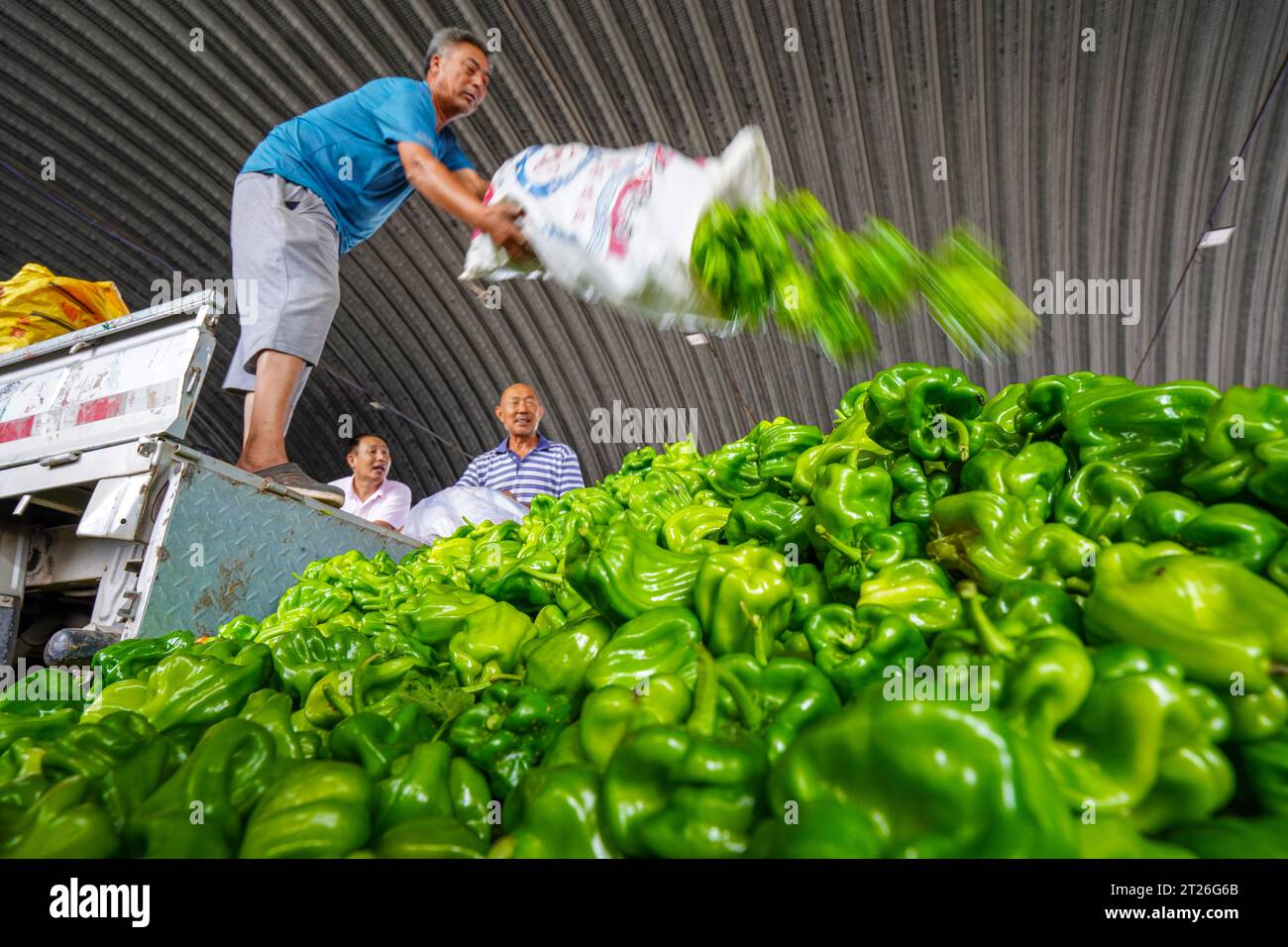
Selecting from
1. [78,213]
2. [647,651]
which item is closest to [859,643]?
[647,651]

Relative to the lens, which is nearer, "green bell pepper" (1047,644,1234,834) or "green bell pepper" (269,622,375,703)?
"green bell pepper" (1047,644,1234,834)

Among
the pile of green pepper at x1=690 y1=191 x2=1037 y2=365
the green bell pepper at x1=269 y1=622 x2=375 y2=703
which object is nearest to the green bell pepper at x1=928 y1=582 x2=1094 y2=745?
the pile of green pepper at x1=690 y1=191 x2=1037 y2=365

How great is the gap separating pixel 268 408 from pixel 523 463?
1.90 m

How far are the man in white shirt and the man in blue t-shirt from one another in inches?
85.7

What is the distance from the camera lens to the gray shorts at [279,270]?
3498 millimetres

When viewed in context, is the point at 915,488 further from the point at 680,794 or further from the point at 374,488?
the point at 374,488

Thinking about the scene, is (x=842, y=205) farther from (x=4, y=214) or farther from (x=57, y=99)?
(x=4, y=214)

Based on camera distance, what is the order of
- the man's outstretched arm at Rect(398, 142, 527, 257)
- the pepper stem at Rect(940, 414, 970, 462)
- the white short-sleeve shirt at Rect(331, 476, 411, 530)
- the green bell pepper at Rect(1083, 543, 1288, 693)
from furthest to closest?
the white short-sleeve shirt at Rect(331, 476, 411, 530)
the man's outstretched arm at Rect(398, 142, 527, 257)
the pepper stem at Rect(940, 414, 970, 462)
the green bell pepper at Rect(1083, 543, 1288, 693)

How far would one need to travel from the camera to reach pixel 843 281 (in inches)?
74.1

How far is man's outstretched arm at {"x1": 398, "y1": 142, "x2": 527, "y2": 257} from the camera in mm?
2449

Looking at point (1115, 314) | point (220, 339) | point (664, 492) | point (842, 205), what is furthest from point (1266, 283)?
point (220, 339)

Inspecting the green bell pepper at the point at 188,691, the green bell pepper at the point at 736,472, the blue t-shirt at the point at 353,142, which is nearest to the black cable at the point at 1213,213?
the green bell pepper at the point at 736,472

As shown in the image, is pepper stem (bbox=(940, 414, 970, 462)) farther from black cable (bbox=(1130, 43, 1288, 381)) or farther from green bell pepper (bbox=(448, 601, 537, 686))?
black cable (bbox=(1130, 43, 1288, 381))

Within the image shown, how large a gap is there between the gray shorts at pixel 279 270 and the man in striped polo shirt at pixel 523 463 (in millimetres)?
1639
